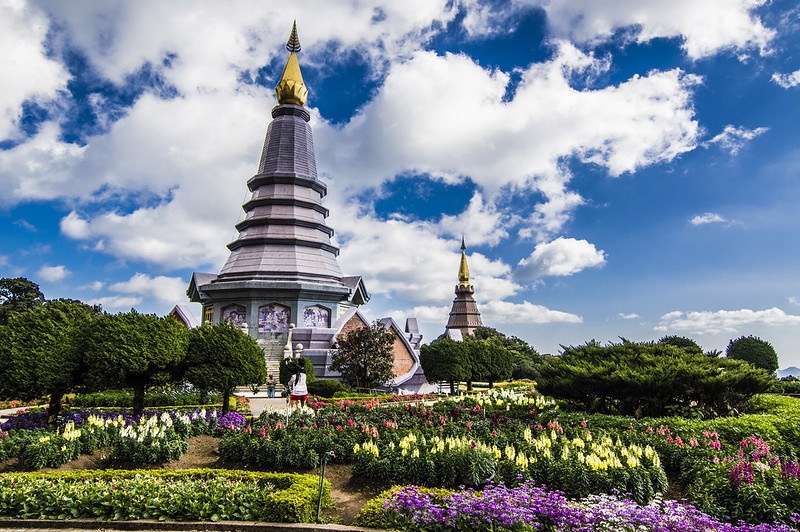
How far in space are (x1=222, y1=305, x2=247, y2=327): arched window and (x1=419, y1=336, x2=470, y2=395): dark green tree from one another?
13416 mm

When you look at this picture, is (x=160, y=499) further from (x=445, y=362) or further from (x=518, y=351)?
(x=518, y=351)

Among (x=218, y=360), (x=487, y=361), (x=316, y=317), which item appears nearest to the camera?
(x=218, y=360)

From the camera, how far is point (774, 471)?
24.0ft

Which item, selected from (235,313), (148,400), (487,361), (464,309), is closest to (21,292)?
(235,313)

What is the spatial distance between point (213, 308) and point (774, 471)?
36252 mm

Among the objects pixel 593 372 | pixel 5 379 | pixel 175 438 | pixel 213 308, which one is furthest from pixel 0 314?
pixel 593 372

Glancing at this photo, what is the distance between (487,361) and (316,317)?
13463mm

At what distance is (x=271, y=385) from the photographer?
2795 cm

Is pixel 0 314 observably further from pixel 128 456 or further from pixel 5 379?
pixel 128 456

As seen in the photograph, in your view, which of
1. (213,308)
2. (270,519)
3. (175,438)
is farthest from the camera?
(213,308)

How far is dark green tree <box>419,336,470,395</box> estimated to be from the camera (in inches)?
1321

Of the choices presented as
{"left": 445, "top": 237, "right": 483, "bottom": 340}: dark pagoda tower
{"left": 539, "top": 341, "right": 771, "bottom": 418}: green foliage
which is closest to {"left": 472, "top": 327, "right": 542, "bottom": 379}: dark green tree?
{"left": 445, "top": 237, "right": 483, "bottom": 340}: dark pagoda tower

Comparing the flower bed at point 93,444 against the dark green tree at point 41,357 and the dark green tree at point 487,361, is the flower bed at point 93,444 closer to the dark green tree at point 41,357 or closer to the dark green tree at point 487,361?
the dark green tree at point 41,357

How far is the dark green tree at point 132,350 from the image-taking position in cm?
1429
